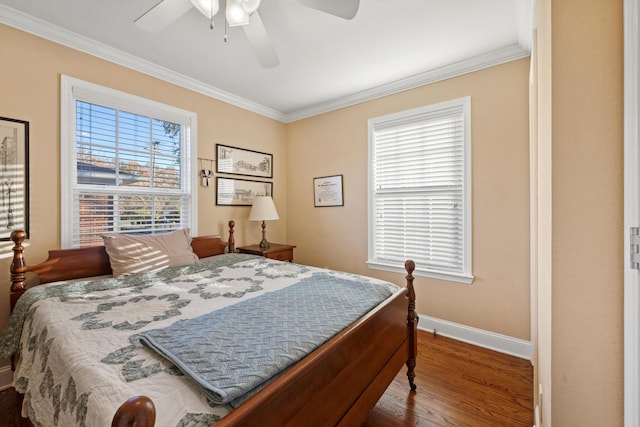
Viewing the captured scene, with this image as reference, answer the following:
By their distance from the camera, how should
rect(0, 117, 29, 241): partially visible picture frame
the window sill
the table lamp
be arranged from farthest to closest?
1. the table lamp
2. the window sill
3. rect(0, 117, 29, 241): partially visible picture frame

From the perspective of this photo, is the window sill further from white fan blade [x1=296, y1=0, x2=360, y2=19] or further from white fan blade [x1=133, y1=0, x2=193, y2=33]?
white fan blade [x1=133, y1=0, x2=193, y2=33]

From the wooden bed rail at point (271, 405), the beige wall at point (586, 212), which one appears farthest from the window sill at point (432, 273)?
the beige wall at point (586, 212)

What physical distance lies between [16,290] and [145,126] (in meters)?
1.64

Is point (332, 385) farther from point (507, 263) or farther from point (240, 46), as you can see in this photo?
point (240, 46)

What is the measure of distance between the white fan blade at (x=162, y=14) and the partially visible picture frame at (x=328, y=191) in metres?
2.28

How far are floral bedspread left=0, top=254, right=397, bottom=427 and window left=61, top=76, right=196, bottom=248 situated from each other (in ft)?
2.53

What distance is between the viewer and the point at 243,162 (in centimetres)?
355

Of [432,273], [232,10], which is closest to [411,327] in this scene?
[432,273]

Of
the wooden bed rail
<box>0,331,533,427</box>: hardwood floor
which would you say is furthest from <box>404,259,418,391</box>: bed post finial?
<box>0,331,533,427</box>: hardwood floor

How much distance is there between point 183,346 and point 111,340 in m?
0.36

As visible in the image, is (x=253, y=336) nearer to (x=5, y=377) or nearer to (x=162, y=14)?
(x=162, y=14)

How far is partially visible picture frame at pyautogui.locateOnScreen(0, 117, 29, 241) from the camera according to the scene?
6.41 ft

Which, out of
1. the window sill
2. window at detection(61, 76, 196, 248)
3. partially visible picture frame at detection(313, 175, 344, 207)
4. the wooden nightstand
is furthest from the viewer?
partially visible picture frame at detection(313, 175, 344, 207)

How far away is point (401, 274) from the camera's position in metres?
3.08
